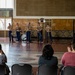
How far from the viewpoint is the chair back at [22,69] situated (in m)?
5.18

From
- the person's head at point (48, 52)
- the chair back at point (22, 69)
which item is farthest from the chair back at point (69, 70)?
the chair back at point (22, 69)

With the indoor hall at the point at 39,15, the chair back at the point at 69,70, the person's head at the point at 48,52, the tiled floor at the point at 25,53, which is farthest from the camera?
the indoor hall at the point at 39,15

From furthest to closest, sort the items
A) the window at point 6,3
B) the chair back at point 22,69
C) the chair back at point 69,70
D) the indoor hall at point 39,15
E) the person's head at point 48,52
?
the window at point 6,3
the indoor hall at point 39,15
the person's head at point 48,52
the chair back at point 22,69
the chair back at point 69,70

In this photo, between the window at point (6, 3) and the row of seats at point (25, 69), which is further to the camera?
the window at point (6, 3)

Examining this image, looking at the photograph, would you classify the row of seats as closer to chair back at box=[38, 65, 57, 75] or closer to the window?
chair back at box=[38, 65, 57, 75]

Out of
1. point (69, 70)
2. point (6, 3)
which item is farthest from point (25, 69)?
point (6, 3)

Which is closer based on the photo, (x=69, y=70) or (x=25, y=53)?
(x=69, y=70)

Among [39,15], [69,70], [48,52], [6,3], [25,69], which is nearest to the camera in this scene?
[69,70]

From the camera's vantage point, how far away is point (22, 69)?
5188 mm

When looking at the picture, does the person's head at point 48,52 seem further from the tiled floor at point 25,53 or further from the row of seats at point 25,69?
the tiled floor at point 25,53

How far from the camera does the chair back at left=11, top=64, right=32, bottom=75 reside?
17.0ft

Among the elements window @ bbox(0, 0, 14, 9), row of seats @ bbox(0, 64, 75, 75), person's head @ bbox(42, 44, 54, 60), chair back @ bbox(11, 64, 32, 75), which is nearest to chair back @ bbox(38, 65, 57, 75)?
row of seats @ bbox(0, 64, 75, 75)

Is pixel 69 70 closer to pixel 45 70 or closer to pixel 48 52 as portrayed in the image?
pixel 45 70

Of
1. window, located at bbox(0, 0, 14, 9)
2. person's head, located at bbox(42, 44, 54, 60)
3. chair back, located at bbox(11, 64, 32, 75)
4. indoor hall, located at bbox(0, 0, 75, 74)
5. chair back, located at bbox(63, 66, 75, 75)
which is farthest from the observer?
window, located at bbox(0, 0, 14, 9)
